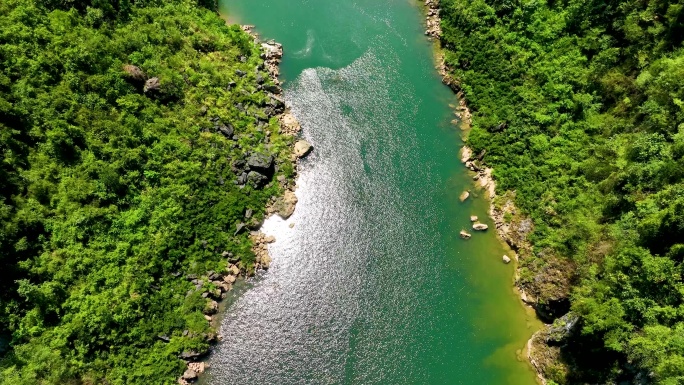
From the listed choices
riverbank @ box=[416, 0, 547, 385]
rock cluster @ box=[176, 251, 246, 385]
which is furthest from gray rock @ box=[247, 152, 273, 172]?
riverbank @ box=[416, 0, 547, 385]

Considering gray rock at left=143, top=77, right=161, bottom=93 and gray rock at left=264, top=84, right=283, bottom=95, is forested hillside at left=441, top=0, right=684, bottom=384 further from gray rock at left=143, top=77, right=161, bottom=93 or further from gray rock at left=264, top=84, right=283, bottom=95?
gray rock at left=143, top=77, right=161, bottom=93

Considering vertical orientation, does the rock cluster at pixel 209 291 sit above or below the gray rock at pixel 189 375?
above

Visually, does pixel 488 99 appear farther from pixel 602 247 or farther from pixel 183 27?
pixel 183 27

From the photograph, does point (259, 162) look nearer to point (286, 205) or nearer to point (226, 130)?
point (226, 130)

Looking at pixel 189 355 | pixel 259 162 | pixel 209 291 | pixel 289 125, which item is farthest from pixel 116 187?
pixel 289 125

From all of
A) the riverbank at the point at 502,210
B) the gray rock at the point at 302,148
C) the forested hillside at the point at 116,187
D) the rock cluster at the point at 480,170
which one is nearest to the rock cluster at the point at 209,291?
the forested hillside at the point at 116,187

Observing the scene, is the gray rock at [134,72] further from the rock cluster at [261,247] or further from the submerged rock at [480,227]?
the submerged rock at [480,227]
